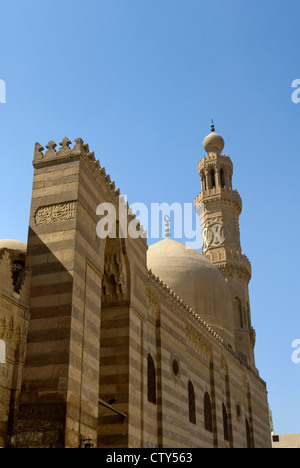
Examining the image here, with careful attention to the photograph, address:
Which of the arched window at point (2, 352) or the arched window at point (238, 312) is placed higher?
the arched window at point (238, 312)

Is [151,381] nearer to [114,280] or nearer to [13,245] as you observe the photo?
[114,280]

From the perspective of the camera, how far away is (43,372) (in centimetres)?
862

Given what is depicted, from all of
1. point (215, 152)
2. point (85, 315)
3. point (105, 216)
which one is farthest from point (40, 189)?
point (215, 152)

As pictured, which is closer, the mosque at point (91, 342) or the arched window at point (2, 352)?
the arched window at point (2, 352)

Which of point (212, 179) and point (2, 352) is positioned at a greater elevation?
point (212, 179)

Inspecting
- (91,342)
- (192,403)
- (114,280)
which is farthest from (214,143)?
(91,342)

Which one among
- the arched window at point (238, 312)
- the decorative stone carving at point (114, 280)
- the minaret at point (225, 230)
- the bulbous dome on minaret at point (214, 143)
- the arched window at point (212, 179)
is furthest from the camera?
the bulbous dome on minaret at point (214, 143)

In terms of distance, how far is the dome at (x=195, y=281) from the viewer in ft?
69.2

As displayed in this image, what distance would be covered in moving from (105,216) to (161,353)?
4.54 meters

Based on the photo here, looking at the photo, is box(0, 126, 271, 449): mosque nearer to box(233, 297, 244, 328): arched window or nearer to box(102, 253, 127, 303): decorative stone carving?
box(102, 253, 127, 303): decorative stone carving

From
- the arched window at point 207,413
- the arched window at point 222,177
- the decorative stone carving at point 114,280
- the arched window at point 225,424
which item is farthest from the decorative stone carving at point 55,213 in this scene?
the arched window at point 222,177

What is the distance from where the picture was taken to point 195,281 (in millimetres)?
21391

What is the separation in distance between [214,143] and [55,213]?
20.6 metres

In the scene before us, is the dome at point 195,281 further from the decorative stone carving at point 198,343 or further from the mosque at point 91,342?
the decorative stone carving at point 198,343
